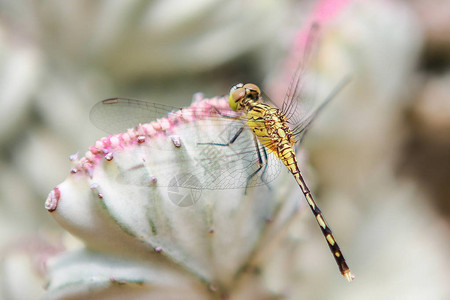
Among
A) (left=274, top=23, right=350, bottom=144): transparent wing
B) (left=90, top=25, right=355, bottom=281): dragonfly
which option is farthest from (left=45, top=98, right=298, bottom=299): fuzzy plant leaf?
(left=274, top=23, right=350, bottom=144): transparent wing

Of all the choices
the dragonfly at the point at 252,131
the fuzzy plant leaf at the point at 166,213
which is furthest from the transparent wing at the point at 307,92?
the fuzzy plant leaf at the point at 166,213

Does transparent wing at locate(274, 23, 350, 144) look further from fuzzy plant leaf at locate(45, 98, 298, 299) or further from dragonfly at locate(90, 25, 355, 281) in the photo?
fuzzy plant leaf at locate(45, 98, 298, 299)

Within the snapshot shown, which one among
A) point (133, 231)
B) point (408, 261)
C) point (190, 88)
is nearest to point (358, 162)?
point (408, 261)

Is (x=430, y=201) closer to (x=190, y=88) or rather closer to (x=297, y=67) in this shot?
(x=297, y=67)

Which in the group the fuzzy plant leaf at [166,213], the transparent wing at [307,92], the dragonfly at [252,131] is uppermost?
the transparent wing at [307,92]

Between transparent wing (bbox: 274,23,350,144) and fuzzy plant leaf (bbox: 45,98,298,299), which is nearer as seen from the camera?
fuzzy plant leaf (bbox: 45,98,298,299)

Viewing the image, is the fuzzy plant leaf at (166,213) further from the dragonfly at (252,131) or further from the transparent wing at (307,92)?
the transparent wing at (307,92)

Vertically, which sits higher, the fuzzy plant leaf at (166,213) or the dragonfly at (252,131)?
the dragonfly at (252,131)

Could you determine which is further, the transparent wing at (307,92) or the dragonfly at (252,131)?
the transparent wing at (307,92)
